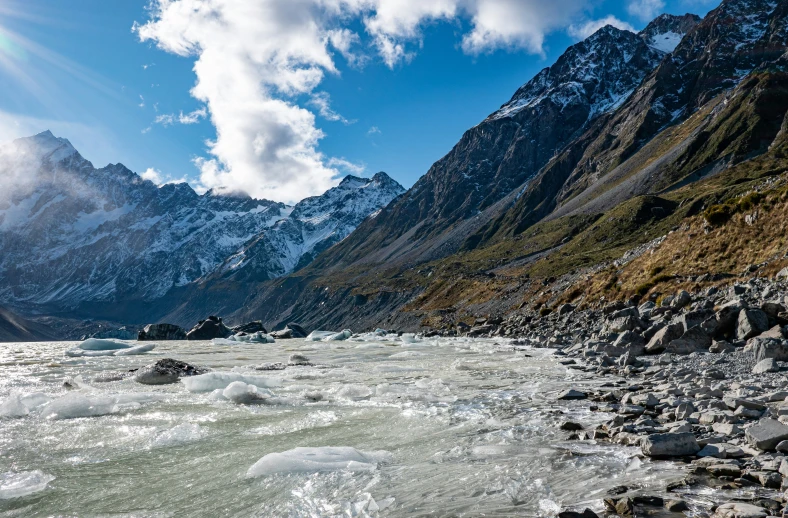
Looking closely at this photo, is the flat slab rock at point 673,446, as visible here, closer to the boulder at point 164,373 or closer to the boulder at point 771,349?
the boulder at point 771,349

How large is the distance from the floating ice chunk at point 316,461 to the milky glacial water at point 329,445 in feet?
0.53

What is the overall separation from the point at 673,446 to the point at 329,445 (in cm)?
662

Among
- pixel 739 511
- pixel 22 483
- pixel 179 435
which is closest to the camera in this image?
pixel 739 511

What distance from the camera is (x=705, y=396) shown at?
10719 mm

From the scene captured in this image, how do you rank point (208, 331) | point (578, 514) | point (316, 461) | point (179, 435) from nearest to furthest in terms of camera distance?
point (578, 514) < point (316, 461) < point (179, 435) < point (208, 331)

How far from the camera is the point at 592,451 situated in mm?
8398

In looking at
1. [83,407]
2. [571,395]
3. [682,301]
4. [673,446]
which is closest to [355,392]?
[571,395]

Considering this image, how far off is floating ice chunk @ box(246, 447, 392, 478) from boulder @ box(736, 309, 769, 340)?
16.8 m

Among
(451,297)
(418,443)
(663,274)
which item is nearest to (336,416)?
(418,443)

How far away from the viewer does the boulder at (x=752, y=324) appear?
59.0 feet

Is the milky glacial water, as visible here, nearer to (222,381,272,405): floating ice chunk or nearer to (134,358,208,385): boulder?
(222,381,272,405): floating ice chunk

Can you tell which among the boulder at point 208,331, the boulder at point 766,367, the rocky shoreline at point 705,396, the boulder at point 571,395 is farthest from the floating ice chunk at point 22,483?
the boulder at point 208,331

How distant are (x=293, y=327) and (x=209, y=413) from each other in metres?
98.3

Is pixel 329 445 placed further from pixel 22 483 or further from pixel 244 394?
pixel 244 394
